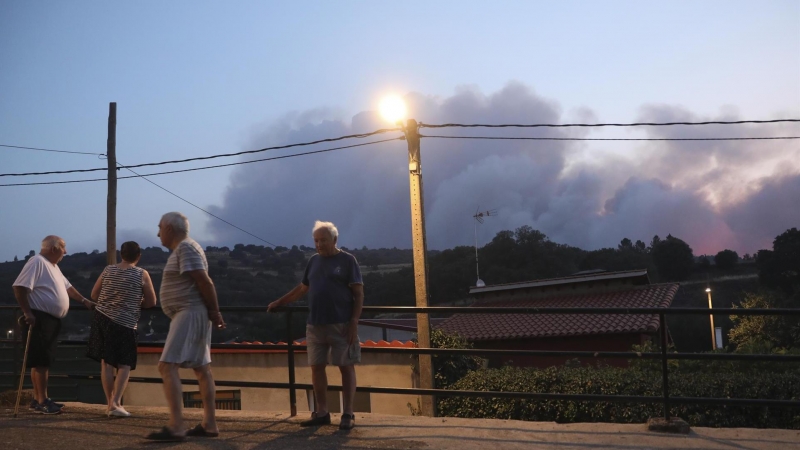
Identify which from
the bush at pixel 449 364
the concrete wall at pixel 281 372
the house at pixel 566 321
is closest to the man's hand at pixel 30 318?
the concrete wall at pixel 281 372

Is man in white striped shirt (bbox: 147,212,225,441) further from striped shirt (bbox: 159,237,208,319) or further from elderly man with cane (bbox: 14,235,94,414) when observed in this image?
elderly man with cane (bbox: 14,235,94,414)

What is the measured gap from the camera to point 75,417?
6105 mm

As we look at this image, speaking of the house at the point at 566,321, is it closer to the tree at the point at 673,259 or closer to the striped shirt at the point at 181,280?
the striped shirt at the point at 181,280

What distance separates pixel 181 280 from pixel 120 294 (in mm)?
1258

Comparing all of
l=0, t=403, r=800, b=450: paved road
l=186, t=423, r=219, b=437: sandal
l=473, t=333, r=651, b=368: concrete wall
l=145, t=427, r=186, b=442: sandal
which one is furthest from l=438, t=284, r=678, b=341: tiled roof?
l=145, t=427, r=186, b=442: sandal

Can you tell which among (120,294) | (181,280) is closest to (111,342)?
(120,294)

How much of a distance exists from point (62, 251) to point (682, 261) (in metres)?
83.4

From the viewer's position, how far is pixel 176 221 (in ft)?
16.7

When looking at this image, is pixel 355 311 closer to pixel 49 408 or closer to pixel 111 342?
pixel 111 342

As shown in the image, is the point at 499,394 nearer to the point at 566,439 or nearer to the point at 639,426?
the point at 566,439

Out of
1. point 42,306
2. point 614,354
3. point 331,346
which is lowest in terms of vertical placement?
point 614,354

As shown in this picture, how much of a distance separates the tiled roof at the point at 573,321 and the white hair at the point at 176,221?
2081cm

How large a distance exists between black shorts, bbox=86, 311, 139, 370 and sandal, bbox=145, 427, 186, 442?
115cm

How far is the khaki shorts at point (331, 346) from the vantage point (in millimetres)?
5402
